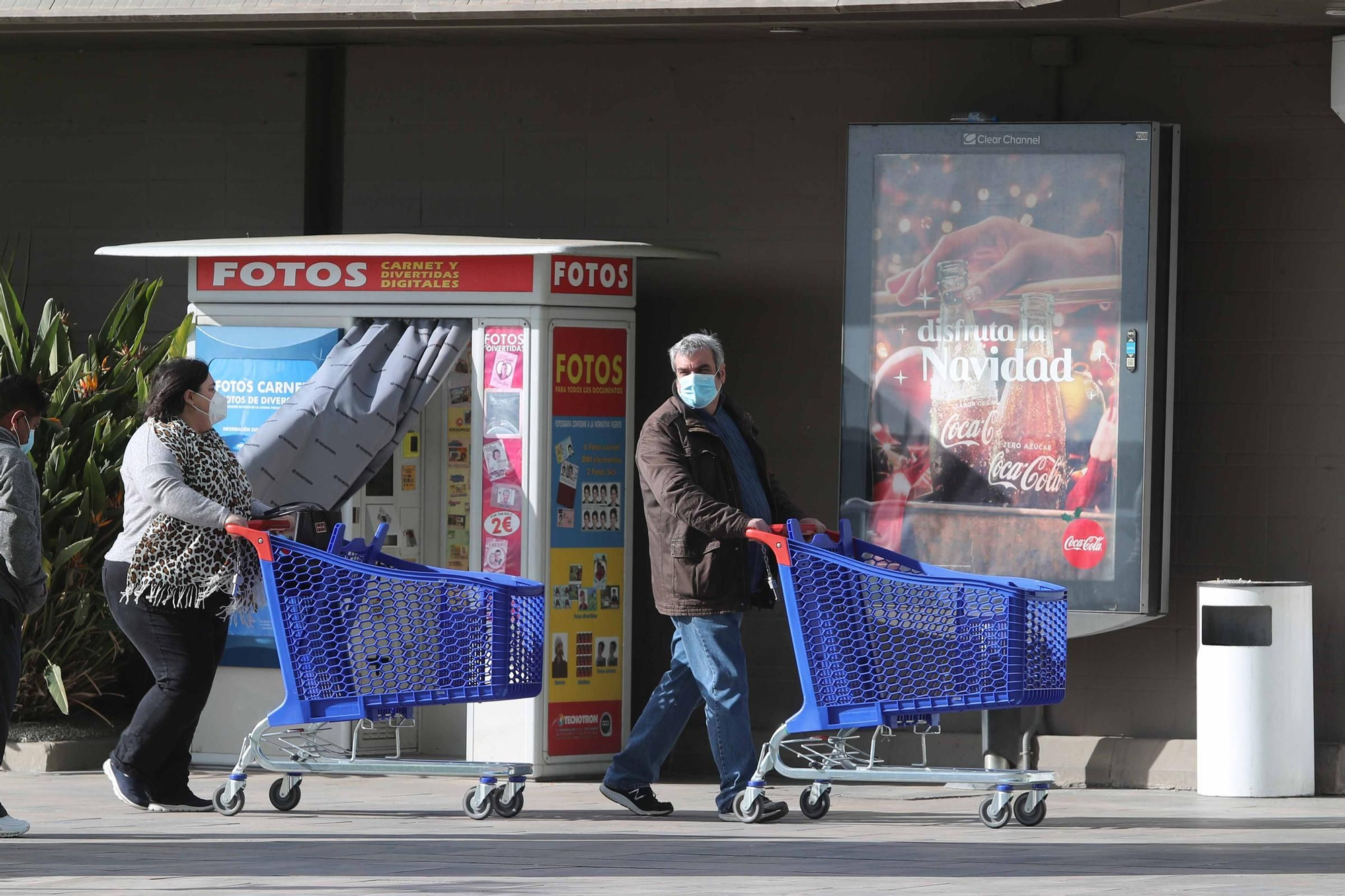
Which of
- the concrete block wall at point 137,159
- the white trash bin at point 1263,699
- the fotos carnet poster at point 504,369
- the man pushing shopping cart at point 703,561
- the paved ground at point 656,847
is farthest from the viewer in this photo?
the concrete block wall at point 137,159

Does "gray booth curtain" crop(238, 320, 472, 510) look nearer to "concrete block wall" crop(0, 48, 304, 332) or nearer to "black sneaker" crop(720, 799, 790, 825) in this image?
"concrete block wall" crop(0, 48, 304, 332)

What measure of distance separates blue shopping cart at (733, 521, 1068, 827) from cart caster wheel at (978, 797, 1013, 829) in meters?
0.06

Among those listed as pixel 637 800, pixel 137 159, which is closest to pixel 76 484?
pixel 137 159

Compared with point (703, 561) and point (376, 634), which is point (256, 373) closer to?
point (376, 634)

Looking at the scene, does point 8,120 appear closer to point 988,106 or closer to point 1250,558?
point 988,106

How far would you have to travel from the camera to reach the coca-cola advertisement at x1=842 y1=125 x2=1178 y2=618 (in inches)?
365

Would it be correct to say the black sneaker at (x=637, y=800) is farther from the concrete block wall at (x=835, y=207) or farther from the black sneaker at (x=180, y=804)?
the concrete block wall at (x=835, y=207)

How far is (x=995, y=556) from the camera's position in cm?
947

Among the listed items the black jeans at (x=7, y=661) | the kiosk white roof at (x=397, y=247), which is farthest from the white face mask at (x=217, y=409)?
the kiosk white roof at (x=397, y=247)

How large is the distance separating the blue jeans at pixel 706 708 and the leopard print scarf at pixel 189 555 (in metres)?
1.65

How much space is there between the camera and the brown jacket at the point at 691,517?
26.2 ft

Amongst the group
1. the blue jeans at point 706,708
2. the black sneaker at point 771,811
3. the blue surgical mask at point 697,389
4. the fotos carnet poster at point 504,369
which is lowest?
the black sneaker at point 771,811

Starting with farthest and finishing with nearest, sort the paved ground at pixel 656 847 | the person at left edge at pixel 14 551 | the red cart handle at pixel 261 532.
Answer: the red cart handle at pixel 261 532, the person at left edge at pixel 14 551, the paved ground at pixel 656 847

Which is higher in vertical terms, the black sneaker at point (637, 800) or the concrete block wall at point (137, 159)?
the concrete block wall at point (137, 159)
